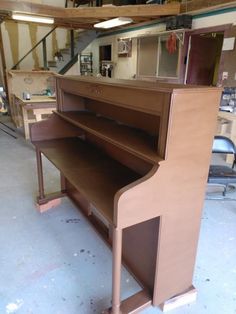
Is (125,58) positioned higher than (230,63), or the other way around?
(125,58)

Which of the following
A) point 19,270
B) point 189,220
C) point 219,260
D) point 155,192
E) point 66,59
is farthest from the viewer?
point 66,59

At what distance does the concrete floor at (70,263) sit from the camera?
61.7 inches

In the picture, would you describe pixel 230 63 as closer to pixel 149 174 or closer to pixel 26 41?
pixel 149 174

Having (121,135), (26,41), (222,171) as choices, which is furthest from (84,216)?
(26,41)

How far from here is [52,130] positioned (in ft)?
8.08

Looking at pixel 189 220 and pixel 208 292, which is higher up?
pixel 189 220

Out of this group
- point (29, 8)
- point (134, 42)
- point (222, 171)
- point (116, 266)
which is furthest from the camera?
point (134, 42)

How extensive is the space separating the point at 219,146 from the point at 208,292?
1.61m

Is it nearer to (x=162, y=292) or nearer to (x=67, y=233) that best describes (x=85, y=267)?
(x=67, y=233)

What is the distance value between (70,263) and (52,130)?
1.24 metres

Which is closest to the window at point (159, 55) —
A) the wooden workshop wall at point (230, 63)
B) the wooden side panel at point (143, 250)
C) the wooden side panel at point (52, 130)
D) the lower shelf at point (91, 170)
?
the wooden workshop wall at point (230, 63)

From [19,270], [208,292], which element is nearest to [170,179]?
[208,292]

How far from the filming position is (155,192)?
1.18 metres

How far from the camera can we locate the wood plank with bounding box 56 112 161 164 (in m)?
1.27
